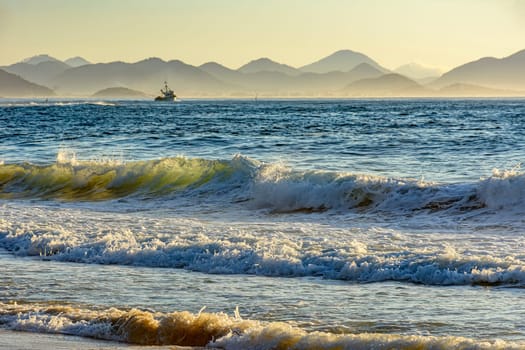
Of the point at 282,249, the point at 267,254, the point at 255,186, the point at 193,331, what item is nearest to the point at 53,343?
the point at 193,331

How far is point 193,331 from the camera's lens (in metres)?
8.84

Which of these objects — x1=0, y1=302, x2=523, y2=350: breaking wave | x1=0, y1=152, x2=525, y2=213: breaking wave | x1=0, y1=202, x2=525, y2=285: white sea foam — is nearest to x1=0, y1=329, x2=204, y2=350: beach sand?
x1=0, y1=302, x2=523, y2=350: breaking wave

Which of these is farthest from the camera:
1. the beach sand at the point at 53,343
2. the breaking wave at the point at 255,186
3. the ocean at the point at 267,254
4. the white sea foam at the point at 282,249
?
the breaking wave at the point at 255,186

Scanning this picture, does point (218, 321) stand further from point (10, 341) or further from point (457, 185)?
point (457, 185)

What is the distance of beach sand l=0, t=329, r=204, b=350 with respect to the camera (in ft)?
28.0

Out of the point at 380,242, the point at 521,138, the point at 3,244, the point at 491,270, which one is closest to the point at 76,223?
the point at 3,244

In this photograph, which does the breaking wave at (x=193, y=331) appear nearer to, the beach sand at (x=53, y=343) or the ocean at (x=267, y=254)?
the ocean at (x=267, y=254)

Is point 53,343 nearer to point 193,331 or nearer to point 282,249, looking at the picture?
point 193,331

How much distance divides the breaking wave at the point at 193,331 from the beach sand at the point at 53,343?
149 mm

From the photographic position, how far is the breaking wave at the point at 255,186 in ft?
61.3

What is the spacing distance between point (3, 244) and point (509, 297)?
941cm

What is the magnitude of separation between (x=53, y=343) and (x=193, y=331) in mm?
1507

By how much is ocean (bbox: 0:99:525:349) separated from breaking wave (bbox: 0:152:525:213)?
0.06 m

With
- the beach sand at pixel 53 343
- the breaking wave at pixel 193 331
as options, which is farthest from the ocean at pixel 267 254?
the beach sand at pixel 53 343
